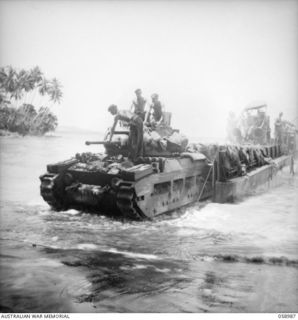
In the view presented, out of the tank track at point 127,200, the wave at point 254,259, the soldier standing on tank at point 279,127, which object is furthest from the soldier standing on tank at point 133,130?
the wave at point 254,259

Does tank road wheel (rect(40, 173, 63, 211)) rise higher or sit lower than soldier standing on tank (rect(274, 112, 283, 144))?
lower

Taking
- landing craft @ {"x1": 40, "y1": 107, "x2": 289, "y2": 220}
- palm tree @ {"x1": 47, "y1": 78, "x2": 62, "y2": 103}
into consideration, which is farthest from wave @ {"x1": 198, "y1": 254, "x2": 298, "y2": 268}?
palm tree @ {"x1": 47, "y1": 78, "x2": 62, "y2": 103}

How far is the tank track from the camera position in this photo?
6969mm

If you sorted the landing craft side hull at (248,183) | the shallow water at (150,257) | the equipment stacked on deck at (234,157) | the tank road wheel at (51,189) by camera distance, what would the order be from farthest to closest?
the equipment stacked on deck at (234,157)
the landing craft side hull at (248,183)
the tank road wheel at (51,189)
the shallow water at (150,257)

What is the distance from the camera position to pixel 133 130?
786cm

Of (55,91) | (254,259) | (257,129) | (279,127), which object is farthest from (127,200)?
(257,129)

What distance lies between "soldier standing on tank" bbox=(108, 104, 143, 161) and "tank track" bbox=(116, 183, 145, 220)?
43.9 inches

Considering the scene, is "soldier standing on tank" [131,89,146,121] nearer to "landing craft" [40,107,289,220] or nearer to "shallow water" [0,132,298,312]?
"landing craft" [40,107,289,220]

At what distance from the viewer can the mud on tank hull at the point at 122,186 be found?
23.4ft

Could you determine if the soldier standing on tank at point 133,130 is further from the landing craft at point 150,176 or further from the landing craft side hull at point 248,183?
the landing craft side hull at point 248,183

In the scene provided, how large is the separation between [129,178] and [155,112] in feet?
6.44

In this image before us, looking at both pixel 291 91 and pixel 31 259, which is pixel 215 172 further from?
pixel 31 259

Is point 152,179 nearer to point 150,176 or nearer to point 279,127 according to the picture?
point 150,176

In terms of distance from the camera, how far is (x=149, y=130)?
8562 millimetres
